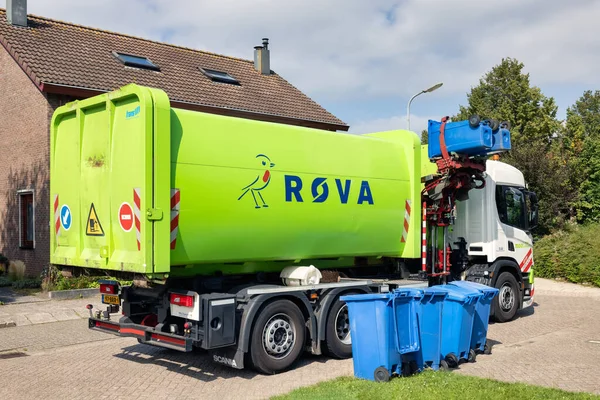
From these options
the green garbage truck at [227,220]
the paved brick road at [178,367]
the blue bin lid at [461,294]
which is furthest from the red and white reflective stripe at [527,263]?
the blue bin lid at [461,294]

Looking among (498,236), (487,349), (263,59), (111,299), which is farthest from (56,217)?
(263,59)

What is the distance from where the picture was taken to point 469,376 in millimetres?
6805

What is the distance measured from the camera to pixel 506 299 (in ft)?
36.6

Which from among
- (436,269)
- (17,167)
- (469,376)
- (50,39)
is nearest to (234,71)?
(50,39)

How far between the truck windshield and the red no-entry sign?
23.0ft

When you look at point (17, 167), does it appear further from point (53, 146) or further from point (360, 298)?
point (360, 298)

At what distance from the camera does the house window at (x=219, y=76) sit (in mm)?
20797

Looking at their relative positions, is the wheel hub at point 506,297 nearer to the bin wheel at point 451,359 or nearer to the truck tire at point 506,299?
the truck tire at point 506,299

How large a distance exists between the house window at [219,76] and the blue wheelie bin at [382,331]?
1494 cm

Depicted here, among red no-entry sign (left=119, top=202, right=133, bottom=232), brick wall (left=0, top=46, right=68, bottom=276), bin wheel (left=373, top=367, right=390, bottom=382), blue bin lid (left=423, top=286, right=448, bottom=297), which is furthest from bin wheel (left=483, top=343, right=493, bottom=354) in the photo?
brick wall (left=0, top=46, right=68, bottom=276)

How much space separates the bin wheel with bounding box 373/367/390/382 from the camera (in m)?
6.71

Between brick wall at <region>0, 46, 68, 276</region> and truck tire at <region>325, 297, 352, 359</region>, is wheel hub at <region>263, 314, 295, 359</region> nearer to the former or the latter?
truck tire at <region>325, 297, 352, 359</region>

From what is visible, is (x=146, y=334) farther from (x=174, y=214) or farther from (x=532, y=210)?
(x=532, y=210)

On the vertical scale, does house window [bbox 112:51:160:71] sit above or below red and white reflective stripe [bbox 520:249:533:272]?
above
